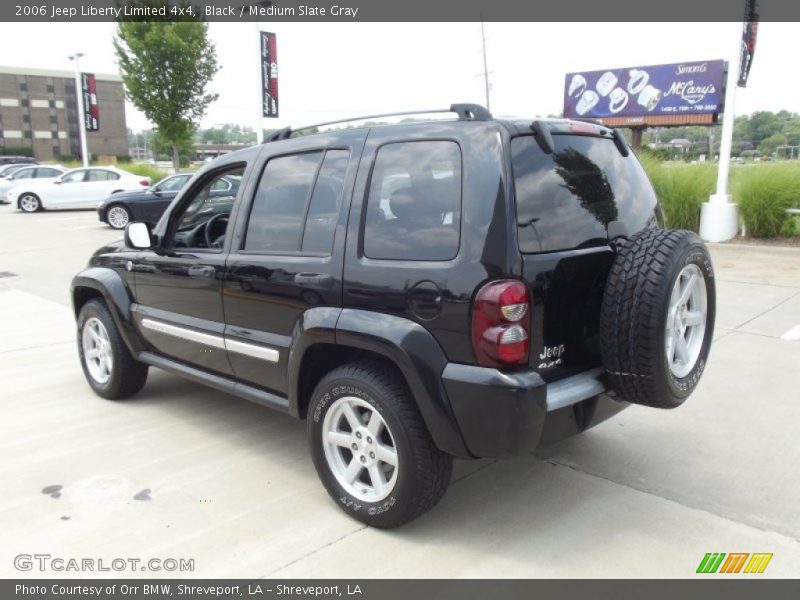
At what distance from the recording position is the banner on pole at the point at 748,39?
1185cm

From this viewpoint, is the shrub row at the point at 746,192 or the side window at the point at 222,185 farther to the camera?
the shrub row at the point at 746,192

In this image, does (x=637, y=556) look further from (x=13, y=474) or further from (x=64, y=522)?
(x=13, y=474)

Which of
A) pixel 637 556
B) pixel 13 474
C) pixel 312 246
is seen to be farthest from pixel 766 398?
pixel 13 474

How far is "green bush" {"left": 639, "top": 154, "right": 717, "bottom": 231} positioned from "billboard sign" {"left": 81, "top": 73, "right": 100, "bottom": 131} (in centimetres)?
2844

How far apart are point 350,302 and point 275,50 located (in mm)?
19088

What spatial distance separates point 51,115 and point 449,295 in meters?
122

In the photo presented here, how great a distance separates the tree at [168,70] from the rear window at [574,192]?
2603 centimetres

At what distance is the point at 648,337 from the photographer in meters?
2.87

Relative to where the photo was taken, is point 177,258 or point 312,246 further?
point 177,258

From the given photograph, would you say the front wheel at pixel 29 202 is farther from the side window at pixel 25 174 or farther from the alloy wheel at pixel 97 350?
the alloy wheel at pixel 97 350

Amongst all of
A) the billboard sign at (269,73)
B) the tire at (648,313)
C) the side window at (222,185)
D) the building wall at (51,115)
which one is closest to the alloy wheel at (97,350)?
the side window at (222,185)

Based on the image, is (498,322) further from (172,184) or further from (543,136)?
(172,184)

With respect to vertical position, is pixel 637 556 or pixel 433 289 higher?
pixel 433 289

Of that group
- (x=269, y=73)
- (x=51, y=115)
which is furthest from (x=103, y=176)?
(x=51, y=115)
